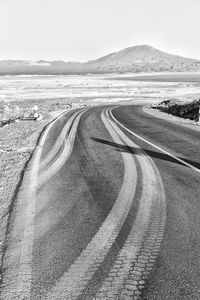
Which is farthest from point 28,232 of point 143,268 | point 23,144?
point 23,144

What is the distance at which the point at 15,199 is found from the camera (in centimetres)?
711

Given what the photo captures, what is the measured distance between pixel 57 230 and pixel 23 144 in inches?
336

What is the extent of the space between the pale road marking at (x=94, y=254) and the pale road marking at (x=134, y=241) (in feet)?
0.72

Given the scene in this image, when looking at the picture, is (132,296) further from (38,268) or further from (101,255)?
(38,268)

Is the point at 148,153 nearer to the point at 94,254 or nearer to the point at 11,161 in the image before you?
the point at 11,161

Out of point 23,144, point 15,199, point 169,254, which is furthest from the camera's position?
point 23,144

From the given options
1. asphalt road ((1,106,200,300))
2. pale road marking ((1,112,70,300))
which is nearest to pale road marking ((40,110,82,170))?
asphalt road ((1,106,200,300))

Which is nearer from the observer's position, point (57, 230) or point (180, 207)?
point (57, 230)

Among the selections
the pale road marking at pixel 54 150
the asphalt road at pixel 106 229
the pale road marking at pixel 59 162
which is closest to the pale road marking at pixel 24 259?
the asphalt road at pixel 106 229

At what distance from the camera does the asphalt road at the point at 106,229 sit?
Result: 13.4 ft

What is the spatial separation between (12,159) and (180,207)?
6.20 meters

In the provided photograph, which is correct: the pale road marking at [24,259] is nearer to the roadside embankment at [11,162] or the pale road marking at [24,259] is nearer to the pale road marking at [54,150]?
the roadside embankment at [11,162]

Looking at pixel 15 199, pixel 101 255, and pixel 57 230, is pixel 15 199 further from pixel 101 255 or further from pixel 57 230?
pixel 101 255

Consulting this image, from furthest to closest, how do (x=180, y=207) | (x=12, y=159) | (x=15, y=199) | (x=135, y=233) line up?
(x=12, y=159)
(x=15, y=199)
(x=180, y=207)
(x=135, y=233)
